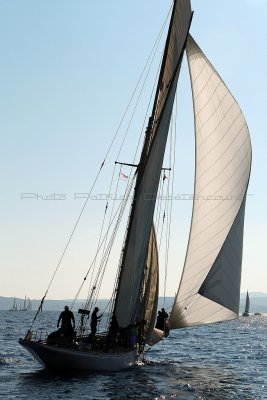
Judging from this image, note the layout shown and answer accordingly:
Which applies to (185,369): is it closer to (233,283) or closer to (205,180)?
(233,283)

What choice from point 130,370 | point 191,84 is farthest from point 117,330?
point 191,84

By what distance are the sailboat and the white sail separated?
0.05 meters

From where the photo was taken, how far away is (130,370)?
28484mm

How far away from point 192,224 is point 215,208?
166 centimetres

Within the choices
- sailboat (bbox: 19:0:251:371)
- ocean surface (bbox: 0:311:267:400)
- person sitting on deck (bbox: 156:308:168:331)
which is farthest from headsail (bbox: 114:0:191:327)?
ocean surface (bbox: 0:311:267:400)

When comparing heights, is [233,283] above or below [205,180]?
below

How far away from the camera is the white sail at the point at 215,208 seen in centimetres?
2552

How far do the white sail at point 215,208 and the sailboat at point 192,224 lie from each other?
5 cm

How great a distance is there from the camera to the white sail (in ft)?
83.7

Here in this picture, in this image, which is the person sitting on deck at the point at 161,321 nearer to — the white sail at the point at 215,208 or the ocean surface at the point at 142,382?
the ocean surface at the point at 142,382

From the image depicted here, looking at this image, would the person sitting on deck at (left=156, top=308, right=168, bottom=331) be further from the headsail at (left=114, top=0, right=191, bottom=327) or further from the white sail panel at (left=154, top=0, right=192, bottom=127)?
the white sail panel at (left=154, top=0, right=192, bottom=127)

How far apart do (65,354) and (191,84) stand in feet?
50.1

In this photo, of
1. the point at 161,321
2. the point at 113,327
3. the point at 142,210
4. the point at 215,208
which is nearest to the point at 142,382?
the point at 113,327

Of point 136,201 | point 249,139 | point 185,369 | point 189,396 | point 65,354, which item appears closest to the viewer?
point 189,396
